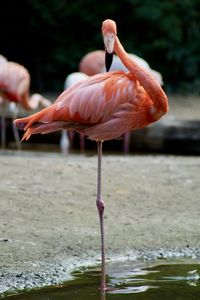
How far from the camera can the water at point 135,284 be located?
397 centimetres

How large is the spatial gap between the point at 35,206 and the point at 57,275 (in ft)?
3.95

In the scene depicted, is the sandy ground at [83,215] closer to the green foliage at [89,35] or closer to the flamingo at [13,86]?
the flamingo at [13,86]

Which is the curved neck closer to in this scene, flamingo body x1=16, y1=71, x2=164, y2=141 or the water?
flamingo body x1=16, y1=71, x2=164, y2=141

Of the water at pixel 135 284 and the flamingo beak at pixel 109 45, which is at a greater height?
the flamingo beak at pixel 109 45

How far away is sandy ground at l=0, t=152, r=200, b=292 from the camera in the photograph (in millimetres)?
4531

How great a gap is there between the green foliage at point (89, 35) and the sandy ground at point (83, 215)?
22.6ft

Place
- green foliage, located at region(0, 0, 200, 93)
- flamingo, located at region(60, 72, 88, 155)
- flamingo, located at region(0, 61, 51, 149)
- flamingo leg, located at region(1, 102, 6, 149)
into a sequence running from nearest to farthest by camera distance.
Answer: flamingo, located at region(60, 72, 88, 155) < flamingo, located at region(0, 61, 51, 149) < flamingo leg, located at region(1, 102, 6, 149) < green foliage, located at region(0, 0, 200, 93)

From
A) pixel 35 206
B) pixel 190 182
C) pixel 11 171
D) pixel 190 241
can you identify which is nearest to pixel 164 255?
pixel 190 241

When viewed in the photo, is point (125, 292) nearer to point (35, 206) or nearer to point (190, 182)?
point (35, 206)

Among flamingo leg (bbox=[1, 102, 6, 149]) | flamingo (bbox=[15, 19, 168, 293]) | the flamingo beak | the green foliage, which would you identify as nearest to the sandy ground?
flamingo (bbox=[15, 19, 168, 293])

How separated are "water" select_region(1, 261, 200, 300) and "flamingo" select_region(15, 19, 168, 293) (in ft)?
1.07

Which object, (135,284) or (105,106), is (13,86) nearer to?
(105,106)

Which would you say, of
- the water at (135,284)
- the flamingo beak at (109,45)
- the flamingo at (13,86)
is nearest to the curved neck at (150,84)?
the flamingo beak at (109,45)

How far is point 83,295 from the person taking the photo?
401cm
